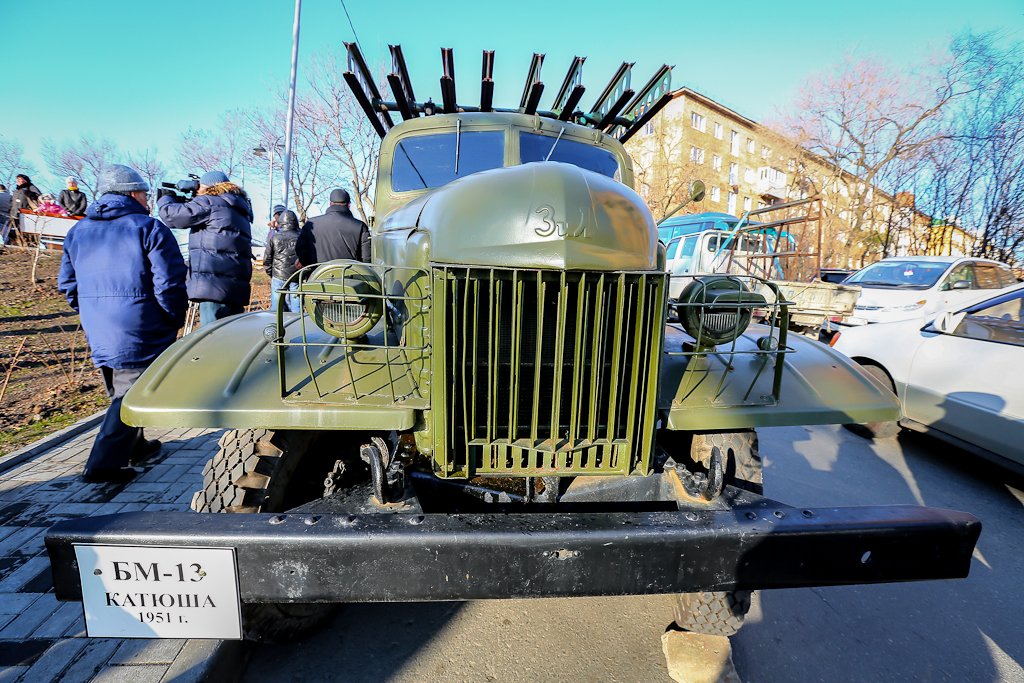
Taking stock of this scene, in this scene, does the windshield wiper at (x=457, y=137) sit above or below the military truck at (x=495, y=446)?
above

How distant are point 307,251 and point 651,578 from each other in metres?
4.83

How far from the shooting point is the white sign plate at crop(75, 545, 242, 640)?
140 centimetres

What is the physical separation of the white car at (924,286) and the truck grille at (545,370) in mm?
9242

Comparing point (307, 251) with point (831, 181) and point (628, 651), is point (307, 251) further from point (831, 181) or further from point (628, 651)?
point (831, 181)

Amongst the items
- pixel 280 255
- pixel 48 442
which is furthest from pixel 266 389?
pixel 280 255

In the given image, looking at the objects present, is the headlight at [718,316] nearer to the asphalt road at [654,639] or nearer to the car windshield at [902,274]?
the asphalt road at [654,639]

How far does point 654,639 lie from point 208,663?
1.96 m

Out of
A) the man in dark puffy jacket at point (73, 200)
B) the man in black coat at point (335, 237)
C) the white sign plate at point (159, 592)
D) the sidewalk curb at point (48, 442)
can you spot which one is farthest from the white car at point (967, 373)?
the man in dark puffy jacket at point (73, 200)

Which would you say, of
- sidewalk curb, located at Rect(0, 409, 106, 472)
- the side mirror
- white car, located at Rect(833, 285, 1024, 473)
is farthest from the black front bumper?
the side mirror

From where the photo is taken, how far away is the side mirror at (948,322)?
429cm

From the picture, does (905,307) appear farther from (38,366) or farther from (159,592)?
(38,366)

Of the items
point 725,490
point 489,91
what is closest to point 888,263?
point 489,91

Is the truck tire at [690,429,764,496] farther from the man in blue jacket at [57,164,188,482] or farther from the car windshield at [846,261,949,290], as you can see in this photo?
the car windshield at [846,261,949,290]

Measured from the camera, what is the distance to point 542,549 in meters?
1.45
